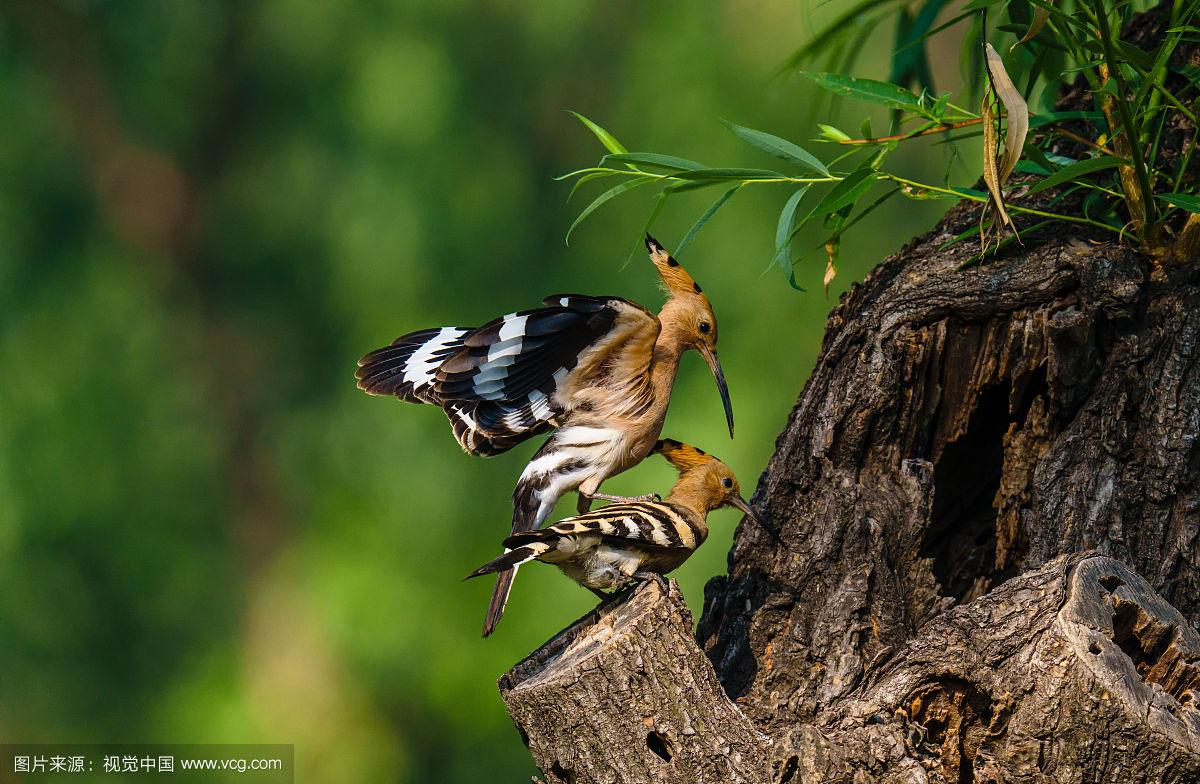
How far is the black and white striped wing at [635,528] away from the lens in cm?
194

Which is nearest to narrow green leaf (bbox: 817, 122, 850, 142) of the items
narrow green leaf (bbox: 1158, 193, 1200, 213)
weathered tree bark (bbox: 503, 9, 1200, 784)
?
weathered tree bark (bbox: 503, 9, 1200, 784)

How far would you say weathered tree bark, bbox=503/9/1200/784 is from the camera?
168cm

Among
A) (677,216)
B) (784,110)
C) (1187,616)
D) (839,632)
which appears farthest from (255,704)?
(1187,616)

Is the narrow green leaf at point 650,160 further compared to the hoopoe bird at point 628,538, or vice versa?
the narrow green leaf at point 650,160

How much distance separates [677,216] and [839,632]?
3.84m

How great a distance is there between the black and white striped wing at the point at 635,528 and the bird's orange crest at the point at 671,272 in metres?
0.49

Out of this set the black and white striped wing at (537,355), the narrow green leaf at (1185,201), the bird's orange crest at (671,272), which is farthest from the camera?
the bird's orange crest at (671,272)

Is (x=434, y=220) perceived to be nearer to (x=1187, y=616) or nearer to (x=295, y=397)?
(x=295, y=397)

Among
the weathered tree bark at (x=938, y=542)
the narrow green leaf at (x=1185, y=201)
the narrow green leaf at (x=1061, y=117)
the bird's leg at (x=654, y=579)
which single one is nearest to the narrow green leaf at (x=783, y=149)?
the weathered tree bark at (x=938, y=542)

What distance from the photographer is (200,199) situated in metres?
6.77

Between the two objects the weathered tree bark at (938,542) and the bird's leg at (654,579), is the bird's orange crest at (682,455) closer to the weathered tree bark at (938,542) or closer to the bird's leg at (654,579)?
the weathered tree bark at (938,542)

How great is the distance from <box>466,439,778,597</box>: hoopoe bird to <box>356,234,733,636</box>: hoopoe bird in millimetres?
139

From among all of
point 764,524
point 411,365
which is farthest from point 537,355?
point 764,524

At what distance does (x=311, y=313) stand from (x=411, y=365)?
402cm
